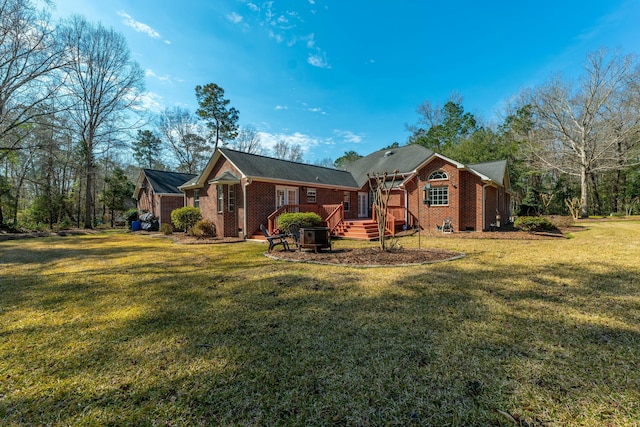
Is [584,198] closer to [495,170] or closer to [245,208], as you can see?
[495,170]

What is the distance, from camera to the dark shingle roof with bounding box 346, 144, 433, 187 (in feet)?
64.3

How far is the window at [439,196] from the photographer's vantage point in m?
15.0

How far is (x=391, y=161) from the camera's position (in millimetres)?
21562

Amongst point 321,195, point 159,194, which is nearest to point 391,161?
point 321,195

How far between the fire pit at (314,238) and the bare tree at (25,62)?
61.0ft

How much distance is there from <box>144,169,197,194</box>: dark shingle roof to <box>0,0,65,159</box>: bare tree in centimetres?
728

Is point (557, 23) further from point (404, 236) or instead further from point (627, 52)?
point (627, 52)

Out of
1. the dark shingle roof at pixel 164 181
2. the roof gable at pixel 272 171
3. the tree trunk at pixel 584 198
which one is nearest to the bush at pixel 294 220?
the roof gable at pixel 272 171

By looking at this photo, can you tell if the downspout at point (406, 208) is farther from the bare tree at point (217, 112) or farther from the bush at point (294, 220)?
the bare tree at point (217, 112)

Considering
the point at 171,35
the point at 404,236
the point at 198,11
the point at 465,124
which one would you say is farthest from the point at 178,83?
the point at 465,124

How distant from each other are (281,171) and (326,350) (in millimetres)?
13682

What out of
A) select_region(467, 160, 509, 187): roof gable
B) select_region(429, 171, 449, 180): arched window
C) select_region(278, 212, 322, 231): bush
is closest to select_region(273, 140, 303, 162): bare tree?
select_region(467, 160, 509, 187): roof gable

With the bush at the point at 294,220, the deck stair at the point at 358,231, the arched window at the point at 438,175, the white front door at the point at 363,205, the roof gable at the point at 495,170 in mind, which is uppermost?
the roof gable at the point at 495,170

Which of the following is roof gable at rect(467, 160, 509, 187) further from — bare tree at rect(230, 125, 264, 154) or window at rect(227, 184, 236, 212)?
bare tree at rect(230, 125, 264, 154)
